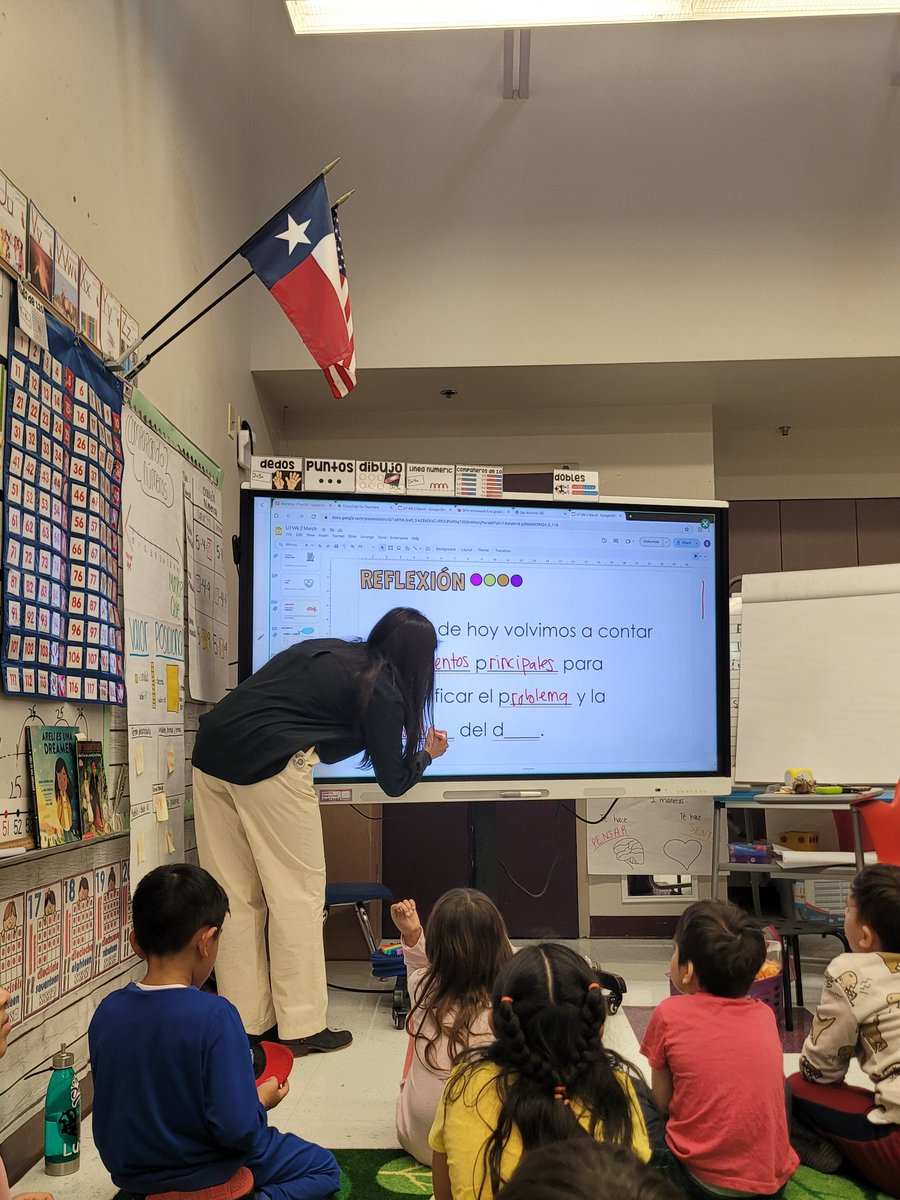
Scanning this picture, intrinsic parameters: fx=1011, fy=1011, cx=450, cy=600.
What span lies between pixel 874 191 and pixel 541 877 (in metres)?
3.35

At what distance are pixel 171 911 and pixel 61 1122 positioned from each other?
2.41 ft

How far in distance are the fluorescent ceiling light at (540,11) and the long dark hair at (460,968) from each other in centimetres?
299

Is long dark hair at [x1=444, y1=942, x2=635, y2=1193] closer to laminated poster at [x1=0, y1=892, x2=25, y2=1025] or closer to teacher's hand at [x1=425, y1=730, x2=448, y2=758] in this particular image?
laminated poster at [x1=0, y1=892, x2=25, y2=1025]

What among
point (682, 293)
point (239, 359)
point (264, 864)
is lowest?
point (264, 864)

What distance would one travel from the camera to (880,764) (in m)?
3.49

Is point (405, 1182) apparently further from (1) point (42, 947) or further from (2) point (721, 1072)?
(1) point (42, 947)

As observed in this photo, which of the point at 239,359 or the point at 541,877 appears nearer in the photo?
the point at 239,359

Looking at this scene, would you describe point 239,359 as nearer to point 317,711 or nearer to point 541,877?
point 317,711

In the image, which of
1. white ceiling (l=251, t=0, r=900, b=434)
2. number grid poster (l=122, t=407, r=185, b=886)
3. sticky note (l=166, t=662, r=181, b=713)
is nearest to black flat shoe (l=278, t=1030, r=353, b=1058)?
number grid poster (l=122, t=407, r=185, b=886)

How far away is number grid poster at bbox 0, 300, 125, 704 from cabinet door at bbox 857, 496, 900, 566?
388 centimetres

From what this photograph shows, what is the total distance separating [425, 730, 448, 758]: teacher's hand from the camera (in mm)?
3182

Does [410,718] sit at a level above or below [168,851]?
above

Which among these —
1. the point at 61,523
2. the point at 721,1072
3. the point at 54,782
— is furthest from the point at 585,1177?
the point at 61,523

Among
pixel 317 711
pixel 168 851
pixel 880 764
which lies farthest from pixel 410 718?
pixel 880 764
